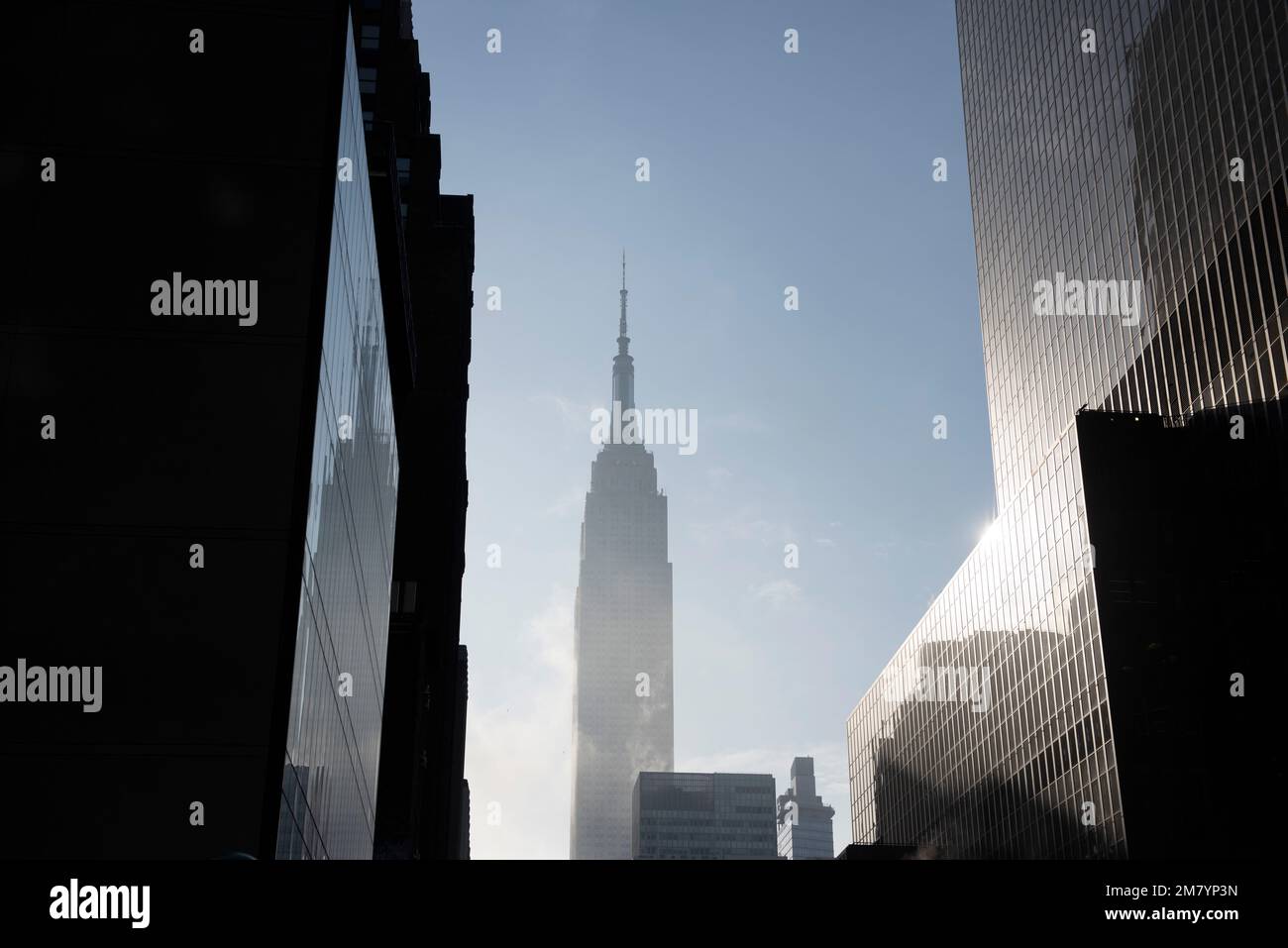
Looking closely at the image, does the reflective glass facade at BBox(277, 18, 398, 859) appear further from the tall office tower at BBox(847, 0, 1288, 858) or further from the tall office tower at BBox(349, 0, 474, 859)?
the tall office tower at BBox(847, 0, 1288, 858)

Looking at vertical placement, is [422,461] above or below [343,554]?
above

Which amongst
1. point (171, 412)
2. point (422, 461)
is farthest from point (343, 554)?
point (422, 461)

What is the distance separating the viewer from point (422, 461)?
288 feet

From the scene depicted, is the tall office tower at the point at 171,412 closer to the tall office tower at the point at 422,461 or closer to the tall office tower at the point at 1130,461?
the tall office tower at the point at 422,461

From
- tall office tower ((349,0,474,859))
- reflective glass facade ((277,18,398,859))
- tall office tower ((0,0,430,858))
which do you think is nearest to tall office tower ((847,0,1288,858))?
tall office tower ((349,0,474,859))

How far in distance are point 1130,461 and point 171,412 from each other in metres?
69.7

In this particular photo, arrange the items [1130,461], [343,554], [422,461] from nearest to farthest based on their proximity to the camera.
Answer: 1. [343,554]
2. [1130,461]
3. [422,461]

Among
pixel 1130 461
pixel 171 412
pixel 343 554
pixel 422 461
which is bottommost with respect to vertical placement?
pixel 343 554

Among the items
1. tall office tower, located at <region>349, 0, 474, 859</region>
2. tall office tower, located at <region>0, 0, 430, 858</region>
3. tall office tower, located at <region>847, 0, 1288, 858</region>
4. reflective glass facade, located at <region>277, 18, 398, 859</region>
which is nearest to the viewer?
tall office tower, located at <region>0, 0, 430, 858</region>

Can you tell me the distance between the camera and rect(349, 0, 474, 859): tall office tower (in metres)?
75.0

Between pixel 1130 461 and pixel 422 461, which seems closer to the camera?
pixel 1130 461

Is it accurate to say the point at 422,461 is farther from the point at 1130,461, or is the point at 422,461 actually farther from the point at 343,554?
the point at 343,554

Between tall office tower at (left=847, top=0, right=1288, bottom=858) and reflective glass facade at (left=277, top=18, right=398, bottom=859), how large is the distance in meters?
46.8
